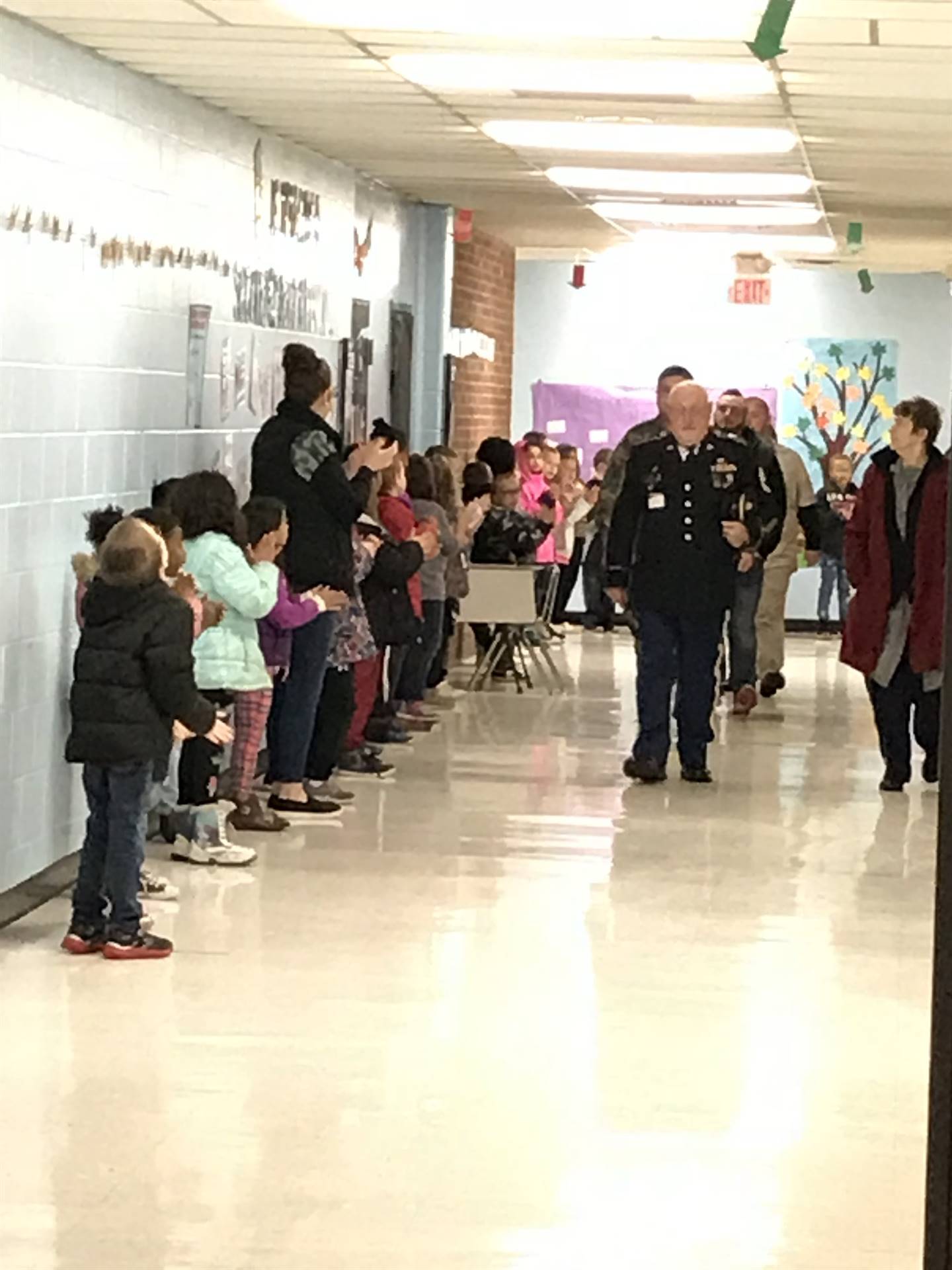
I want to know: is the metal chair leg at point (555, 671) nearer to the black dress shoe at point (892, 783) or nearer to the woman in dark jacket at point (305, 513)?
the black dress shoe at point (892, 783)

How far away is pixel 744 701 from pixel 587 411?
750 centimetres

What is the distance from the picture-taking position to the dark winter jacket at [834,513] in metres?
18.0

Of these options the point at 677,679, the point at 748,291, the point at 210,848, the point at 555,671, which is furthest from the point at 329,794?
the point at 748,291

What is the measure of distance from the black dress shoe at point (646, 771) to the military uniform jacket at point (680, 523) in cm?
63

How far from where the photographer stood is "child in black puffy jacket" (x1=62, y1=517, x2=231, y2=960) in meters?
6.30

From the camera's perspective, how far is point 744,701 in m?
12.2

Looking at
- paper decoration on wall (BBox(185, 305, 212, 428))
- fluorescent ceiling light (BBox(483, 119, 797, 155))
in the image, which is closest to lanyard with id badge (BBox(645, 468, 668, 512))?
fluorescent ceiling light (BBox(483, 119, 797, 155))

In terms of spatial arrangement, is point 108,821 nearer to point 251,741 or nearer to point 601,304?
point 251,741

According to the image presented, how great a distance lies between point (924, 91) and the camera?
7688 millimetres

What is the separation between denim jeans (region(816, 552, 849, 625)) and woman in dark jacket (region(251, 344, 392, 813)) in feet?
32.8

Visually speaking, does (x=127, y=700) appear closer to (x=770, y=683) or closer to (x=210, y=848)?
(x=210, y=848)

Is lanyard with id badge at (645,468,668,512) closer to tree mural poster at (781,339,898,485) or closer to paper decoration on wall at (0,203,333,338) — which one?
paper decoration on wall at (0,203,333,338)

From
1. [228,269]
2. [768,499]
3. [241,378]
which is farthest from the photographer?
[768,499]

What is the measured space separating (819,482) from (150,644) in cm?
1357
